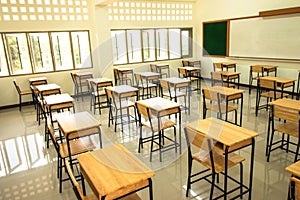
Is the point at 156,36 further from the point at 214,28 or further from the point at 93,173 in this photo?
the point at 93,173

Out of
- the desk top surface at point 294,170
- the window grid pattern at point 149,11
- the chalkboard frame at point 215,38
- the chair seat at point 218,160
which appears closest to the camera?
the desk top surface at point 294,170

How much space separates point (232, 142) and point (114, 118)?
3.27 meters

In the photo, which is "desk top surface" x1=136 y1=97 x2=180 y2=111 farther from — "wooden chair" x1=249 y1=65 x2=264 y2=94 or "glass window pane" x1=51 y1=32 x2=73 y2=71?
"glass window pane" x1=51 y1=32 x2=73 y2=71

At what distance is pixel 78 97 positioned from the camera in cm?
727

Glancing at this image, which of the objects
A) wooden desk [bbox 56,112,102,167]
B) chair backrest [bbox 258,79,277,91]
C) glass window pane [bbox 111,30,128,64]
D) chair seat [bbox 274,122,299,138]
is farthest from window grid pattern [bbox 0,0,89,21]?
chair seat [bbox 274,122,299,138]

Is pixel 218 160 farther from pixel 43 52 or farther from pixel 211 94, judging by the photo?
pixel 43 52

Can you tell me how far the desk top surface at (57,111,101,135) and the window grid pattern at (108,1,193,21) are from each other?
5.24 metres

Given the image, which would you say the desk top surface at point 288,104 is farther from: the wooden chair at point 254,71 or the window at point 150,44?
the window at point 150,44

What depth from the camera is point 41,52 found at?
6.78 metres

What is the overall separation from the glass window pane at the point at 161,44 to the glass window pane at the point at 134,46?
0.70 metres

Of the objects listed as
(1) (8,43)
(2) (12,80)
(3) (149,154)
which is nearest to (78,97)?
(2) (12,80)

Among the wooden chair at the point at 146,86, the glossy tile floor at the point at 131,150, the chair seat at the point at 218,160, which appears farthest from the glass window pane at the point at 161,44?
the chair seat at the point at 218,160

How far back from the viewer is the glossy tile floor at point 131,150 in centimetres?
265

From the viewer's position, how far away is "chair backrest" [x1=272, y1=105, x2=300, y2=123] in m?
2.78
